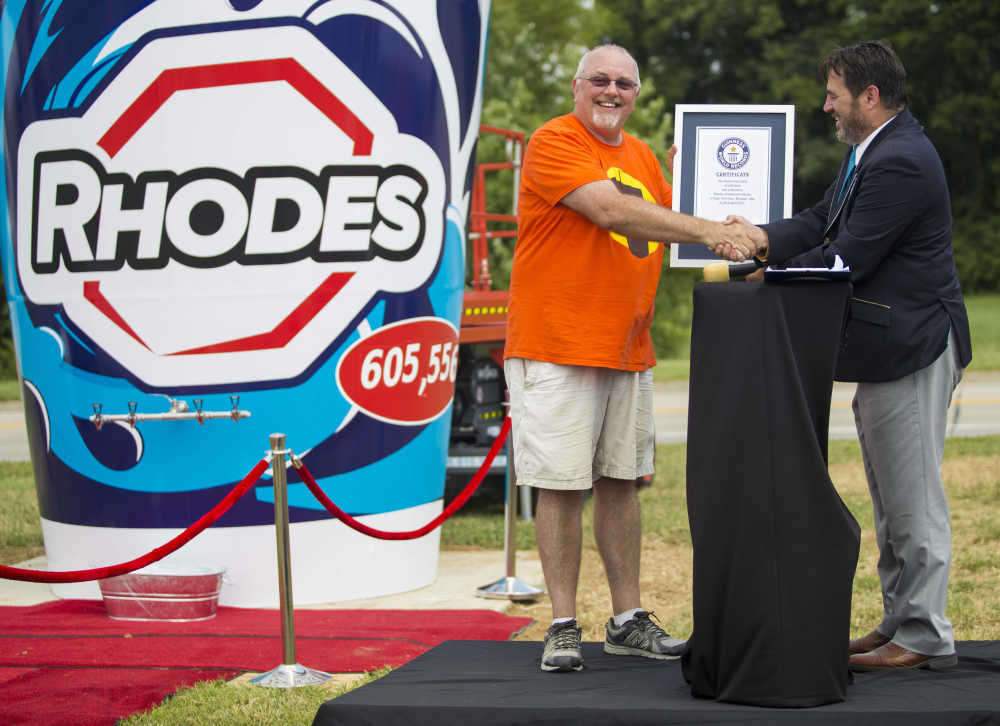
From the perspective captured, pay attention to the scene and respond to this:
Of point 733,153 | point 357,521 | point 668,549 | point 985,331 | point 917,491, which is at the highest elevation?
point 733,153

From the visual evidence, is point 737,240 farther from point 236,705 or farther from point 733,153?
point 236,705

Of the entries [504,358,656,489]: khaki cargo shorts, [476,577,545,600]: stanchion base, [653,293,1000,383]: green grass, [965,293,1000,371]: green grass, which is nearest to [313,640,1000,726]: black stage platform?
[504,358,656,489]: khaki cargo shorts

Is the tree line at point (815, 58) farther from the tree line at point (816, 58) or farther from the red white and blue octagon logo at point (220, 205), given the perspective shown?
the red white and blue octagon logo at point (220, 205)

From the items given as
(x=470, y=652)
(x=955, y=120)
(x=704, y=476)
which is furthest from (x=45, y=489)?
(x=955, y=120)

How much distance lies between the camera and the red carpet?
4.46 metres

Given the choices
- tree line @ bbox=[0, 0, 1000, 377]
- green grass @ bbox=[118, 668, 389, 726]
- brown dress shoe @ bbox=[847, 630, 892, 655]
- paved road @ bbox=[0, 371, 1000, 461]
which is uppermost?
tree line @ bbox=[0, 0, 1000, 377]

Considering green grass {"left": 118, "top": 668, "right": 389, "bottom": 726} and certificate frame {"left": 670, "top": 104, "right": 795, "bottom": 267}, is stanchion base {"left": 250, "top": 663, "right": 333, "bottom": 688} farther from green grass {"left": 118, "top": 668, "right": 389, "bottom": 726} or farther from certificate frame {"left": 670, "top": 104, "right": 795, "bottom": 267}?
certificate frame {"left": 670, "top": 104, "right": 795, "bottom": 267}

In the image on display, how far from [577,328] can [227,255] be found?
2358 mm

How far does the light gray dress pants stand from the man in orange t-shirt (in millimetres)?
770

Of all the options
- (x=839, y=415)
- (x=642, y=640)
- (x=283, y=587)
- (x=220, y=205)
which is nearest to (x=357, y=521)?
(x=283, y=587)

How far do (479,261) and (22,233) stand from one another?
4410 mm

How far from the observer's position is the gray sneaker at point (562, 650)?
13.0 ft

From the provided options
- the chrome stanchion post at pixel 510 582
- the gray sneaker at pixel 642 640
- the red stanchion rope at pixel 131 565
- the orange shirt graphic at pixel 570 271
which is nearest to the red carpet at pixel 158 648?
the chrome stanchion post at pixel 510 582

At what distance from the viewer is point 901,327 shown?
12.4 ft
